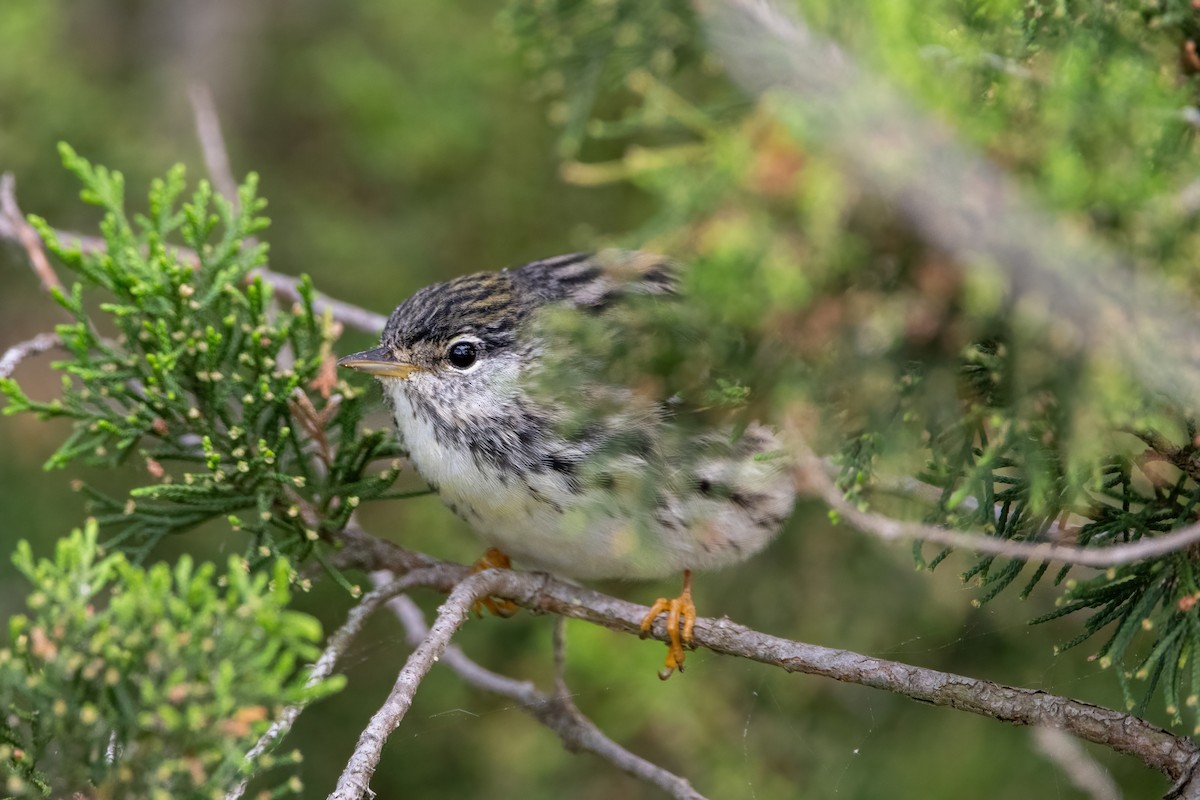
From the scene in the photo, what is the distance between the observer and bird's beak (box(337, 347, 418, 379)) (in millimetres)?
2955

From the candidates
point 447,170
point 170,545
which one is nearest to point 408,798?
point 170,545

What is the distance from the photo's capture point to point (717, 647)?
2.52 m

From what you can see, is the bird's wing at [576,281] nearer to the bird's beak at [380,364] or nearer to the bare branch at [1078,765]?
the bird's beak at [380,364]

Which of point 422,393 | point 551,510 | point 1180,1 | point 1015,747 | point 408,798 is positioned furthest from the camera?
point 408,798

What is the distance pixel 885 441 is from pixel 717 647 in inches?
38.5

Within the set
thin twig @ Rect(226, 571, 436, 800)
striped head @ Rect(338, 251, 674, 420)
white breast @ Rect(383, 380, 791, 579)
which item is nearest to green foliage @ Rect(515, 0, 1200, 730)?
thin twig @ Rect(226, 571, 436, 800)

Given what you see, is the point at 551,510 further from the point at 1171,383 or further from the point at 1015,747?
the point at 1015,747

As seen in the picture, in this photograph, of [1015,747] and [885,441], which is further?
[1015,747]

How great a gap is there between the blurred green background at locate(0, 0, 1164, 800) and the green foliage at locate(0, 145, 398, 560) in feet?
4.12

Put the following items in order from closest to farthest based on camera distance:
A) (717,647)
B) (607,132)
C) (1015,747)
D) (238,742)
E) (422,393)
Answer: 1. (238,742)
2. (607,132)
3. (717,647)
4. (422,393)
5. (1015,747)

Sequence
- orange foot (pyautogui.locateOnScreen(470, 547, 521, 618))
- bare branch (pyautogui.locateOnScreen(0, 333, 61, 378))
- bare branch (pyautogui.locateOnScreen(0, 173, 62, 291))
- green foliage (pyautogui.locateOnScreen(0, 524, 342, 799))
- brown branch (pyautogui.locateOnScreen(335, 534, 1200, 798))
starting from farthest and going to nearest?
orange foot (pyautogui.locateOnScreen(470, 547, 521, 618))
bare branch (pyautogui.locateOnScreen(0, 173, 62, 291))
bare branch (pyautogui.locateOnScreen(0, 333, 61, 378))
brown branch (pyautogui.locateOnScreen(335, 534, 1200, 798))
green foliage (pyautogui.locateOnScreen(0, 524, 342, 799))

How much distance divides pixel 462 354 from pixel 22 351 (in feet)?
3.54

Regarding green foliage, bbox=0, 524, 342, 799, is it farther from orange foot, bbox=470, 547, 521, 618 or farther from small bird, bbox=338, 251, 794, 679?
orange foot, bbox=470, 547, 521, 618

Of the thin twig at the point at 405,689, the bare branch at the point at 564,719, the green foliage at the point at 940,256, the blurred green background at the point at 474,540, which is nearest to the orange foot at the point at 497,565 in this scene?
the bare branch at the point at 564,719
